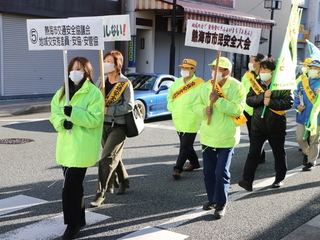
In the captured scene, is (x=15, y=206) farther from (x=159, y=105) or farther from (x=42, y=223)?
(x=159, y=105)

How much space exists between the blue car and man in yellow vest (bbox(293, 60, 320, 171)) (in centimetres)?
538

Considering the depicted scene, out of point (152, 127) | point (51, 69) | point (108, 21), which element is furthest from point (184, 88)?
point (51, 69)

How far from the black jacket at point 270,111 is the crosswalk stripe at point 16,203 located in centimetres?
302

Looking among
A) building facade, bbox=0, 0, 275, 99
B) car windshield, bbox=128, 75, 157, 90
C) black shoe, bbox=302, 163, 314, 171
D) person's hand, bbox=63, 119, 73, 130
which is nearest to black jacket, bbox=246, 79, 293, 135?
black shoe, bbox=302, 163, 314, 171

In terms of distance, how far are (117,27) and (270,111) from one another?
2373mm

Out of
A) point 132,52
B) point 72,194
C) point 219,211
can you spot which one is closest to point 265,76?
point 219,211

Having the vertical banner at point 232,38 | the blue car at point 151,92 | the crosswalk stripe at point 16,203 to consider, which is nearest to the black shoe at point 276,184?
the vertical banner at point 232,38

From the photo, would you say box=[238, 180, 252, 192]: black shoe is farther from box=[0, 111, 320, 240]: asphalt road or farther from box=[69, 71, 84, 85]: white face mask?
box=[69, 71, 84, 85]: white face mask

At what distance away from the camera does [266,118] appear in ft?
20.0

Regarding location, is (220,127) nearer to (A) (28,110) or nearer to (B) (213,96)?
(B) (213,96)

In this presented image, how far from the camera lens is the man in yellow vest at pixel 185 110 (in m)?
6.81

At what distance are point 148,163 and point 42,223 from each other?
3.19m

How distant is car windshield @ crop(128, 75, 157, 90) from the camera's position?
13062 mm

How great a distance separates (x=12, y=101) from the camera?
16.7 metres
